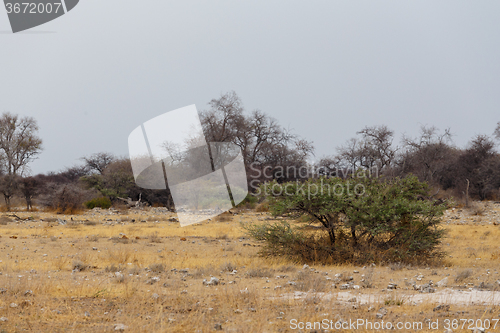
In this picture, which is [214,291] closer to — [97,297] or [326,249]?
[97,297]

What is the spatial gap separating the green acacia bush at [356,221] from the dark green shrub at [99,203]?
24230 mm

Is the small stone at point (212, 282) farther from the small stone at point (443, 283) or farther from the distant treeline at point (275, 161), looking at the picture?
the distant treeline at point (275, 161)

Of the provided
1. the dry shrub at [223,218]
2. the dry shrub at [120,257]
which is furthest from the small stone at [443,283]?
the dry shrub at [223,218]

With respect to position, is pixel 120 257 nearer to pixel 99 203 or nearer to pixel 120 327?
pixel 120 327

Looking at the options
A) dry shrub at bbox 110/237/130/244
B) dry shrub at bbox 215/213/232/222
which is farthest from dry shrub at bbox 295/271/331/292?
dry shrub at bbox 215/213/232/222

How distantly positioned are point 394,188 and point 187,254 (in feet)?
19.8

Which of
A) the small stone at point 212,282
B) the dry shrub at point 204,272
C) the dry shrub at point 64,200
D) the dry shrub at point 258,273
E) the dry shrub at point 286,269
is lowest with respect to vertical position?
the dry shrub at point 286,269

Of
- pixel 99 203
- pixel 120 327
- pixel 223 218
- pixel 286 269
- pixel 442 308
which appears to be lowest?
pixel 223 218

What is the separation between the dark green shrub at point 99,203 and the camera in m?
30.6

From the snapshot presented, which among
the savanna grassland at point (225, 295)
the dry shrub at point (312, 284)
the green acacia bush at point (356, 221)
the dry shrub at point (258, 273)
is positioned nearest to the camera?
the savanna grassland at point (225, 295)

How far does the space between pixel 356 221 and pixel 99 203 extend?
87.7 feet

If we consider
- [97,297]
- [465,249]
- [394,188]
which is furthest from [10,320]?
[465,249]

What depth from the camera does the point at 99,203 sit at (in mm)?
31625

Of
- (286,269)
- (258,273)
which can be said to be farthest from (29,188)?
(258,273)
